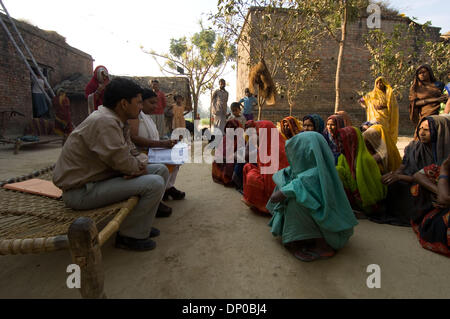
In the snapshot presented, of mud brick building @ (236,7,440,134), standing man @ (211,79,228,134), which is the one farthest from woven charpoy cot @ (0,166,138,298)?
mud brick building @ (236,7,440,134)

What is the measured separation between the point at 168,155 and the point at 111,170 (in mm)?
830

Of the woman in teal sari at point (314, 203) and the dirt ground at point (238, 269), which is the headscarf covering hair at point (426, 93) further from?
the woman in teal sari at point (314, 203)

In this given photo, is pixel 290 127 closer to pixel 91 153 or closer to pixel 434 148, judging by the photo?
pixel 434 148

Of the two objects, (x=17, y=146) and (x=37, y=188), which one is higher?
(x=17, y=146)

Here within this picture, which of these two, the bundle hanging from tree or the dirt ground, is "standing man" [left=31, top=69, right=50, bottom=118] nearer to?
the bundle hanging from tree

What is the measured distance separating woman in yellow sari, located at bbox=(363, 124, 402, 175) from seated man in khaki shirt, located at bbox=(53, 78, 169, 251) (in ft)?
8.64

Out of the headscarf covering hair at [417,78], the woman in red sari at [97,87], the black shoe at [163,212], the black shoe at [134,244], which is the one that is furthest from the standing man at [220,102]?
the black shoe at [134,244]

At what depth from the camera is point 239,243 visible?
2.21m

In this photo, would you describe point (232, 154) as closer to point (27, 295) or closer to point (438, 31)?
point (27, 295)

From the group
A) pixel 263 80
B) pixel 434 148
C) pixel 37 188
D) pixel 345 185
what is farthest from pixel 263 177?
pixel 263 80

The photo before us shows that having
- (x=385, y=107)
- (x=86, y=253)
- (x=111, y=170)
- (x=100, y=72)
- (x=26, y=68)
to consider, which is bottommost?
(x=86, y=253)

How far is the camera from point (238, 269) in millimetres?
1818

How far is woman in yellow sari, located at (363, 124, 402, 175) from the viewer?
3076mm

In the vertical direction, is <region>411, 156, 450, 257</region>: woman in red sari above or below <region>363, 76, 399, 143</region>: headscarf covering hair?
below
